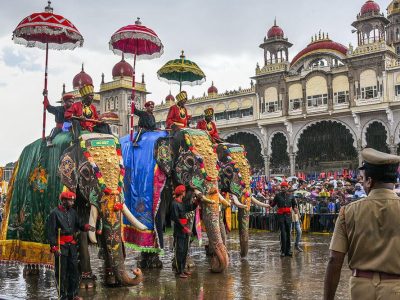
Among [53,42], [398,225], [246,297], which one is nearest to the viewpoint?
[398,225]

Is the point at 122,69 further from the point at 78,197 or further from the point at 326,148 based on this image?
the point at 78,197

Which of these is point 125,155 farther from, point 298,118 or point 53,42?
point 298,118

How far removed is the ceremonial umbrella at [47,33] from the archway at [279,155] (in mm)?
26372

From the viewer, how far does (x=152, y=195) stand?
8602 millimetres

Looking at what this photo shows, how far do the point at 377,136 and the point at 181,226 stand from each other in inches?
1018

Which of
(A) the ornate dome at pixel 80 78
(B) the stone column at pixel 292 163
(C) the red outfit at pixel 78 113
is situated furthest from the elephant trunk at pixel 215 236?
(A) the ornate dome at pixel 80 78

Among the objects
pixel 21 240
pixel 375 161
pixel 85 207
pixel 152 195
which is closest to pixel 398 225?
pixel 375 161

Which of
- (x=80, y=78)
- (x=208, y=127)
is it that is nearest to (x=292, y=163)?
(x=80, y=78)

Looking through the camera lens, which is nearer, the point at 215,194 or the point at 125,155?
the point at 215,194

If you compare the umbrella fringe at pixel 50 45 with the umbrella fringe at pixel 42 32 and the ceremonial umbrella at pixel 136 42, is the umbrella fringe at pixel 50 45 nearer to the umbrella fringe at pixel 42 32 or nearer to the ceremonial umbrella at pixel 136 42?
the umbrella fringe at pixel 42 32

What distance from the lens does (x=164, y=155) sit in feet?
28.1

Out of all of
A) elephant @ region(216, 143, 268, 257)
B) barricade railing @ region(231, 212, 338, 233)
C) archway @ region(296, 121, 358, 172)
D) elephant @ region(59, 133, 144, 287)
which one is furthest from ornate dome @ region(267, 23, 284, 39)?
elephant @ region(59, 133, 144, 287)

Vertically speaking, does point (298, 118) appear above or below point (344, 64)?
below

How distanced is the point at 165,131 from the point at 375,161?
6.39m
